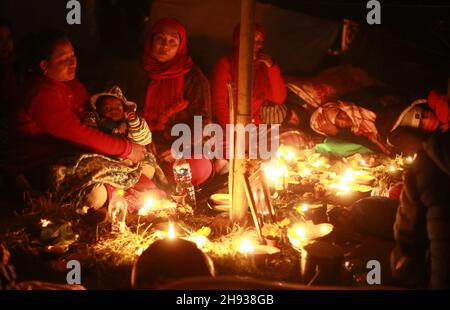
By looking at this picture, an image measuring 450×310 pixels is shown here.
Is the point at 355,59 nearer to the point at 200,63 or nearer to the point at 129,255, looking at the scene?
the point at 200,63

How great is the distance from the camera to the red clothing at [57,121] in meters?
4.88

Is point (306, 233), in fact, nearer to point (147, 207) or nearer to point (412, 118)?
point (147, 207)

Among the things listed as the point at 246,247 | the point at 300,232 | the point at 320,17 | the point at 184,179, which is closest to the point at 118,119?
the point at 184,179

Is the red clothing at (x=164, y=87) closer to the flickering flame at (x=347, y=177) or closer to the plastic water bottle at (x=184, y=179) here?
the plastic water bottle at (x=184, y=179)

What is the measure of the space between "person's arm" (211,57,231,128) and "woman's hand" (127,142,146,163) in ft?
4.85

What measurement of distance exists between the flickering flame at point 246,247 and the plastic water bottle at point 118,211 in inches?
49.5

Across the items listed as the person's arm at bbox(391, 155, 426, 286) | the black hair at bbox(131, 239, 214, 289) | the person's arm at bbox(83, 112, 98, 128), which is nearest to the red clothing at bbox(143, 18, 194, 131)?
the person's arm at bbox(83, 112, 98, 128)

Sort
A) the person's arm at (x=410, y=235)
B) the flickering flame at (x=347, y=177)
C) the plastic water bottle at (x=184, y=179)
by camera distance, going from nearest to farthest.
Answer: the person's arm at (x=410, y=235), the plastic water bottle at (x=184, y=179), the flickering flame at (x=347, y=177)

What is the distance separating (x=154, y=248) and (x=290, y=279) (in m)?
1.21

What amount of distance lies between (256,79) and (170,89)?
1.40 m

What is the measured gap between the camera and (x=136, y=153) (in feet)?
17.6

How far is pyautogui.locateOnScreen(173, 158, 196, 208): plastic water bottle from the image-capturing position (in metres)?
5.51

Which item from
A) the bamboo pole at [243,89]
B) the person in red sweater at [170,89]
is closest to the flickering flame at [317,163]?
the person in red sweater at [170,89]
